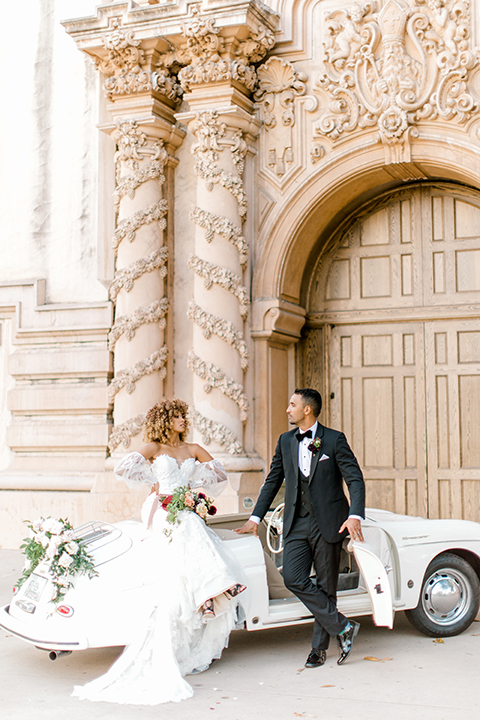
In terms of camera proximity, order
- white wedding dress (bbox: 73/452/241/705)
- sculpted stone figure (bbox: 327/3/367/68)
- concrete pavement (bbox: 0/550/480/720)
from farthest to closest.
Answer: sculpted stone figure (bbox: 327/3/367/68) → white wedding dress (bbox: 73/452/241/705) → concrete pavement (bbox: 0/550/480/720)

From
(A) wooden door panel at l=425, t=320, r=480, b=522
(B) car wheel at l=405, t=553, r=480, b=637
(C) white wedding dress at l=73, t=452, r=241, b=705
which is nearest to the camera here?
(C) white wedding dress at l=73, t=452, r=241, b=705

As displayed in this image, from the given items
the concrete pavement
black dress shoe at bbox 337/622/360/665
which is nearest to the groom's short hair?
black dress shoe at bbox 337/622/360/665

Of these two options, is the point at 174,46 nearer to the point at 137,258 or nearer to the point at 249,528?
the point at 137,258

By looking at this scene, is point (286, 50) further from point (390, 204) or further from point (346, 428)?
point (346, 428)

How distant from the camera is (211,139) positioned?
A: 10562 millimetres

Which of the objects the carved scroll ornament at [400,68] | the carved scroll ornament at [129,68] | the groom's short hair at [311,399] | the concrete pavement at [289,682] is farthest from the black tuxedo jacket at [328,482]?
the carved scroll ornament at [129,68]

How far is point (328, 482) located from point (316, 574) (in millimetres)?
657

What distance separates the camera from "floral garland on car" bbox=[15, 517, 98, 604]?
18.6 ft

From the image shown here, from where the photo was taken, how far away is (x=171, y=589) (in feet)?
18.8

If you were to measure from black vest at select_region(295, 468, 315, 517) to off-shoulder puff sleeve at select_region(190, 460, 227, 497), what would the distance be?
63cm

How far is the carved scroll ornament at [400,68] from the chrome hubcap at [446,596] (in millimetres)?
5295

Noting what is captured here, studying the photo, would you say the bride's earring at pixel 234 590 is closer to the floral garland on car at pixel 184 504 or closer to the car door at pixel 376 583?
the floral garland on car at pixel 184 504

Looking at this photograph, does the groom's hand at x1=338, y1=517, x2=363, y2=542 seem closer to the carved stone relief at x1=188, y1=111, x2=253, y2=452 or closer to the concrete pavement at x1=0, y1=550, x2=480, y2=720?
the concrete pavement at x1=0, y1=550, x2=480, y2=720

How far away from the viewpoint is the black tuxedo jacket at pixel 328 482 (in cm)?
607
